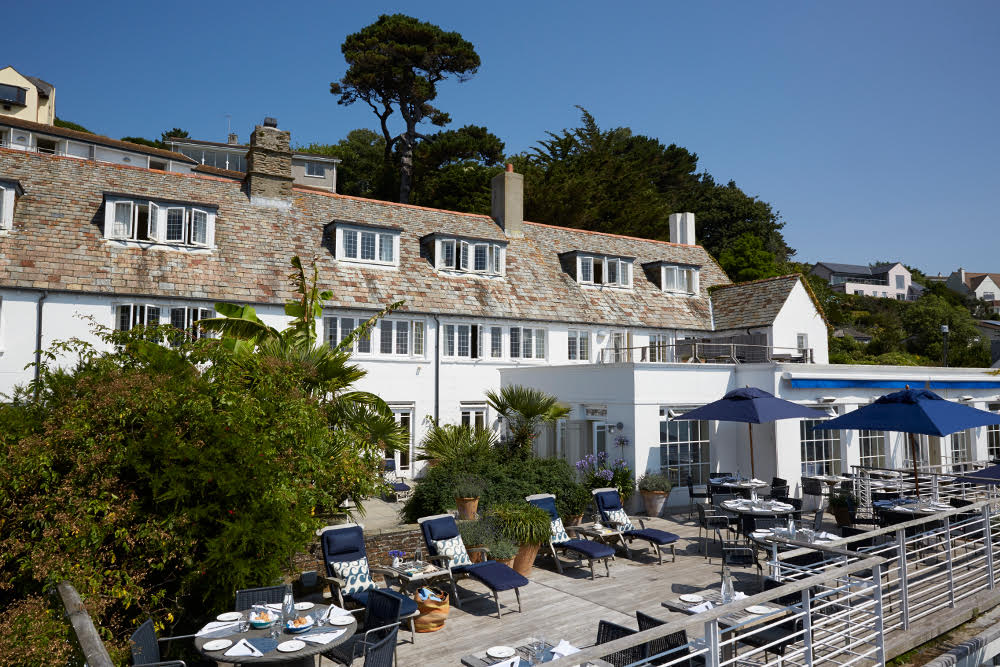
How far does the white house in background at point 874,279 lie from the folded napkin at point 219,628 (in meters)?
101

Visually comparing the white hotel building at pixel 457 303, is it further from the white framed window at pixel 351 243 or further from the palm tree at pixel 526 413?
the palm tree at pixel 526 413

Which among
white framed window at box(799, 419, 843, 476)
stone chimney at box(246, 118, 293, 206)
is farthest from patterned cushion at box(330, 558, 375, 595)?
stone chimney at box(246, 118, 293, 206)

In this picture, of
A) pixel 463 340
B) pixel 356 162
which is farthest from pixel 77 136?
pixel 463 340

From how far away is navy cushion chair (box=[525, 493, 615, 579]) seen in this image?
12.0 meters

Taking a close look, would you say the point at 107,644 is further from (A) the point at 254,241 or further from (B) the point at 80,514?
(A) the point at 254,241

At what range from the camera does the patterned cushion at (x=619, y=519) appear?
13.7 meters

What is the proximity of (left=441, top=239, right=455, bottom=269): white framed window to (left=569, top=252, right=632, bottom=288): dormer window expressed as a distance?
18.1ft

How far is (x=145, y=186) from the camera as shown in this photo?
21969 mm

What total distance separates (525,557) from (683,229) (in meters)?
25.5

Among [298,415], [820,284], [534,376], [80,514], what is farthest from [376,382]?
[820,284]

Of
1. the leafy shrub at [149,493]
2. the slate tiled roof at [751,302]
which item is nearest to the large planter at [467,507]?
the leafy shrub at [149,493]

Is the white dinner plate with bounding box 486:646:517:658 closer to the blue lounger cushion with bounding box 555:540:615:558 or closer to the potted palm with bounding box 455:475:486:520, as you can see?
the blue lounger cushion with bounding box 555:540:615:558

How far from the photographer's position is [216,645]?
688 centimetres

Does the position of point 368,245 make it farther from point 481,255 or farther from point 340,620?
point 340,620
